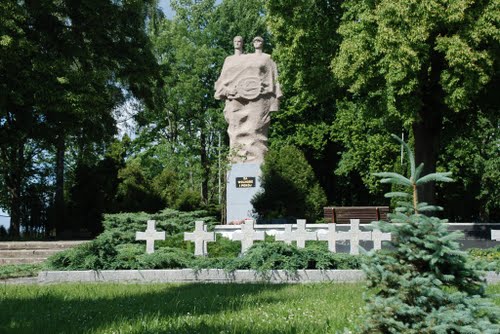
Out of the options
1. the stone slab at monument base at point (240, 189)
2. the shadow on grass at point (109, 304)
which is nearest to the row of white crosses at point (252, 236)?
the shadow on grass at point (109, 304)

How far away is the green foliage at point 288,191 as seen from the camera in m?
21.6

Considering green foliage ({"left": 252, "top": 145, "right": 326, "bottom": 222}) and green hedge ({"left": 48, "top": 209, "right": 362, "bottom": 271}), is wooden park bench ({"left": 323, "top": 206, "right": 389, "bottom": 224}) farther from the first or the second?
green hedge ({"left": 48, "top": 209, "right": 362, "bottom": 271})

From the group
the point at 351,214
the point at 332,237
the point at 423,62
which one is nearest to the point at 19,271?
the point at 332,237

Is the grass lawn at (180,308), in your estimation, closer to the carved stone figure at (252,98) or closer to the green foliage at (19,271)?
the green foliage at (19,271)

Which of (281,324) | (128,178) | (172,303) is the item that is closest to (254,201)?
(128,178)

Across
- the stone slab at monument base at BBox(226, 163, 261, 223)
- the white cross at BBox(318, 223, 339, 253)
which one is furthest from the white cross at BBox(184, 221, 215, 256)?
the stone slab at monument base at BBox(226, 163, 261, 223)

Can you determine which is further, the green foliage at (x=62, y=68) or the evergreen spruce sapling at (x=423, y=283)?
the green foliage at (x=62, y=68)

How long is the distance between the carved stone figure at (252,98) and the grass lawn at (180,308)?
17094mm

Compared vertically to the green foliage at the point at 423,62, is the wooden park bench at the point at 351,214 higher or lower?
lower

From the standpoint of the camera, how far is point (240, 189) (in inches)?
960

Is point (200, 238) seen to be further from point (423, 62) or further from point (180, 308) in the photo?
point (423, 62)

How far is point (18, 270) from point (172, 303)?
610 cm

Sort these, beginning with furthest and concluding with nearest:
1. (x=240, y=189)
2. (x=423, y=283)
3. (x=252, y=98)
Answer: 1. (x=252, y=98)
2. (x=240, y=189)
3. (x=423, y=283)

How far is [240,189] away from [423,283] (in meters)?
21.4
